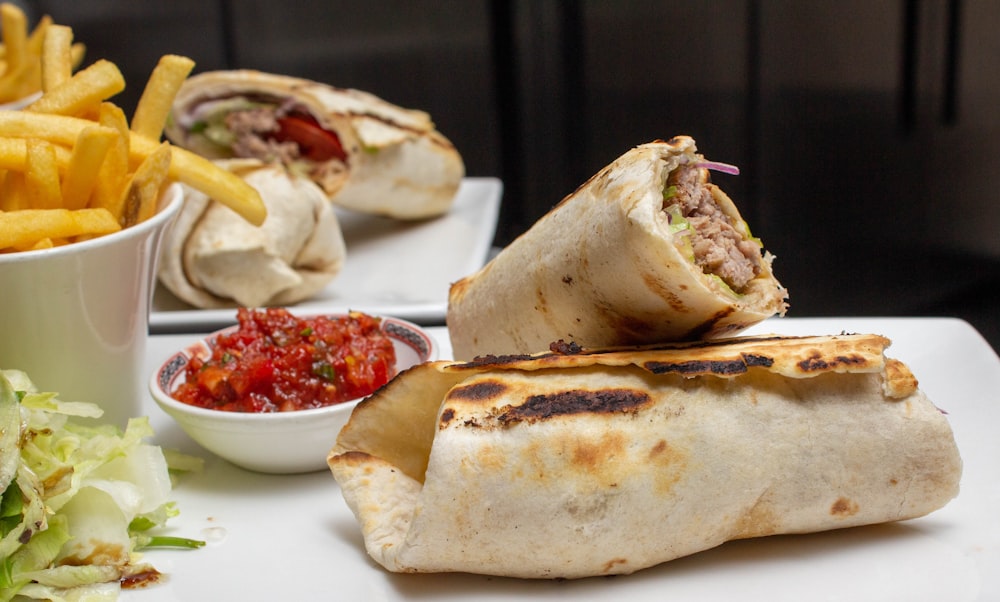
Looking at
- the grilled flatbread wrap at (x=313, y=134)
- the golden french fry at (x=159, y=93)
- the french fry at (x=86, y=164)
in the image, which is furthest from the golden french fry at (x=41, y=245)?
the grilled flatbread wrap at (x=313, y=134)

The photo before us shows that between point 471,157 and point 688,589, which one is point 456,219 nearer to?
point 471,157

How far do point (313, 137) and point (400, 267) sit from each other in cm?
69

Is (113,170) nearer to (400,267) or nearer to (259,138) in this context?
(400,267)

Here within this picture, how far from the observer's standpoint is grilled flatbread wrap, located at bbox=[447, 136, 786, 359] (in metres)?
1.84

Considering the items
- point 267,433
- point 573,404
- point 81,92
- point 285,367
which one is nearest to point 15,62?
point 81,92

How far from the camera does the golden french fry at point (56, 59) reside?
270 cm

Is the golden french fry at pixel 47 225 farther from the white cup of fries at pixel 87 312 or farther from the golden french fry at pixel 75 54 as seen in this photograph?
the golden french fry at pixel 75 54

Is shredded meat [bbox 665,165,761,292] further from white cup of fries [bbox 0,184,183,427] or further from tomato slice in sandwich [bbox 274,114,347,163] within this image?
tomato slice in sandwich [bbox 274,114,347,163]

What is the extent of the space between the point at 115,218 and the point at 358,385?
2.21ft

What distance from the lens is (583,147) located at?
6688 mm

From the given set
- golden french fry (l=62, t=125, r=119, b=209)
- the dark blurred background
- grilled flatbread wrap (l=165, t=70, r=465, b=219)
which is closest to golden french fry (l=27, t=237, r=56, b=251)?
golden french fry (l=62, t=125, r=119, b=209)

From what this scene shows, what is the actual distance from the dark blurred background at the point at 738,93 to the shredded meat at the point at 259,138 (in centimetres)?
241

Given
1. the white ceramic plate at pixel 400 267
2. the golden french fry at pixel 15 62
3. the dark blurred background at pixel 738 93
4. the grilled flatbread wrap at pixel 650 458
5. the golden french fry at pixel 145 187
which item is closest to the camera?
the grilled flatbread wrap at pixel 650 458

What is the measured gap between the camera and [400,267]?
13.7ft
